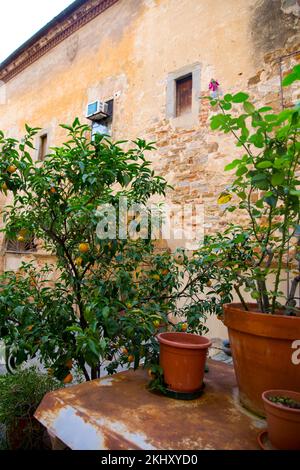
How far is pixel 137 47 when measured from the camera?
5629 mm

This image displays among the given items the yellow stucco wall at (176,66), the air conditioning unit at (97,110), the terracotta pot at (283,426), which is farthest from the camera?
the air conditioning unit at (97,110)

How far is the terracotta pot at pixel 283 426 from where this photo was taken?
0.91m

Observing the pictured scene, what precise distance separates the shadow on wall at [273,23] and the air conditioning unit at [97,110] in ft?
→ 10.1

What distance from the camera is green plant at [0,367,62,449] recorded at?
1.70m

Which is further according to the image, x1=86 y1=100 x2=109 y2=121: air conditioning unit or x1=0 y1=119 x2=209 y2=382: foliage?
x1=86 y1=100 x2=109 y2=121: air conditioning unit

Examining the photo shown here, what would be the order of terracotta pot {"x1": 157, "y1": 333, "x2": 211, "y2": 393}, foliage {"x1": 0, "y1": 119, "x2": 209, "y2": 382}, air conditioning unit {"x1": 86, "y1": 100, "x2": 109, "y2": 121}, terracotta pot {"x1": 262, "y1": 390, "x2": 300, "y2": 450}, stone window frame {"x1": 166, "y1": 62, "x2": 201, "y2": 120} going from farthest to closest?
air conditioning unit {"x1": 86, "y1": 100, "x2": 109, "y2": 121} < stone window frame {"x1": 166, "y1": 62, "x2": 201, "y2": 120} < foliage {"x1": 0, "y1": 119, "x2": 209, "y2": 382} < terracotta pot {"x1": 157, "y1": 333, "x2": 211, "y2": 393} < terracotta pot {"x1": 262, "y1": 390, "x2": 300, "y2": 450}

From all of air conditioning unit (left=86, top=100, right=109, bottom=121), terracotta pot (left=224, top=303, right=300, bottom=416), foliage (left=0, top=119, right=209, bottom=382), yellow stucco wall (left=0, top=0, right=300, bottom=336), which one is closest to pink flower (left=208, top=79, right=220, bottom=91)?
yellow stucco wall (left=0, top=0, right=300, bottom=336)

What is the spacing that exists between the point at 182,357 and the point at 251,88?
13.1ft

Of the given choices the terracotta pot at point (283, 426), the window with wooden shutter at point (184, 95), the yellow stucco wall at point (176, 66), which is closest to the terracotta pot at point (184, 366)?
the terracotta pot at point (283, 426)

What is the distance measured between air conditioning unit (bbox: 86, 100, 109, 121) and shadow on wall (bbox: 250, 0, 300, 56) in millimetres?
3065

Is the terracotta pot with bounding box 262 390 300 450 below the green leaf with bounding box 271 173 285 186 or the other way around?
below

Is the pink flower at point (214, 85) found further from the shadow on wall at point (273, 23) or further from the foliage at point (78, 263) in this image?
the foliage at point (78, 263)

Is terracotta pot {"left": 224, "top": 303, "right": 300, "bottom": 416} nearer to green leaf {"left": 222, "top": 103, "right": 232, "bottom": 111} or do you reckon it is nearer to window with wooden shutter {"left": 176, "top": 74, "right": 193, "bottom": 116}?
green leaf {"left": 222, "top": 103, "right": 232, "bottom": 111}

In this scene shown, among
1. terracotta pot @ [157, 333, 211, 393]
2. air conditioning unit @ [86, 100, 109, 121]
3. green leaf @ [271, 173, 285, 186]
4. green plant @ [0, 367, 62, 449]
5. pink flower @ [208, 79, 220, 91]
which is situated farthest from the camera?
air conditioning unit @ [86, 100, 109, 121]
